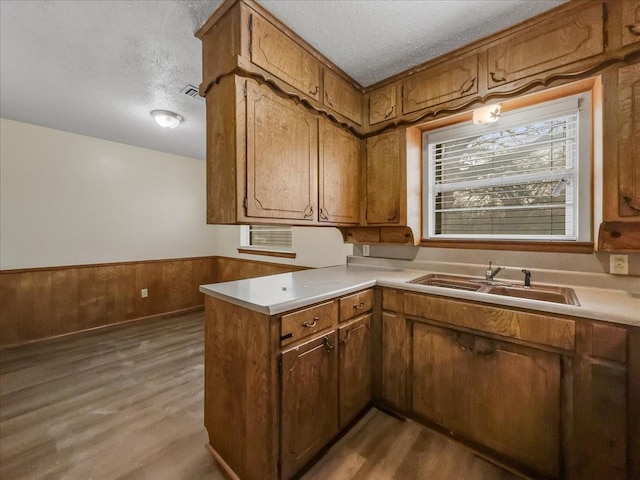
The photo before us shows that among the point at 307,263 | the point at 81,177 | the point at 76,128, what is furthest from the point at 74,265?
the point at 307,263

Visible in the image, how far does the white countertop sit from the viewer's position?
3.94 feet

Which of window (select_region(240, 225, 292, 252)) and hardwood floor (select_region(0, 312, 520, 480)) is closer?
hardwood floor (select_region(0, 312, 520, 480))

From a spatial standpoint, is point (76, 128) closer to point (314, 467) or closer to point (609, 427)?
point (314, 467)

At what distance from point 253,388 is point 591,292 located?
1.89 m

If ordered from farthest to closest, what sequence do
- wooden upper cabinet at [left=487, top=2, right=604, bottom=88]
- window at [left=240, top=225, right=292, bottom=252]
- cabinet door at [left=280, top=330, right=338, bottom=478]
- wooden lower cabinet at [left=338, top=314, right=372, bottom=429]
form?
window at [left=240, top=225, right=292, bottom=252] < wooden lower cabinet at [left=338, top=314, right=372, bottom=429] < wooden upper cabinet at [left=487, top=2, right=604, bottom=88] < cabinet door at [left=280, top=330, right=338, bottom=478]

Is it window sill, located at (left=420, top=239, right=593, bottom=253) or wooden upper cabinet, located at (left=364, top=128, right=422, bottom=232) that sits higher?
wooden upper cabinet, located at (left=364, top=128, right=422, bottom=232)

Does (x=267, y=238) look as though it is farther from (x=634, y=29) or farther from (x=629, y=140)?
(x=634, y=29)

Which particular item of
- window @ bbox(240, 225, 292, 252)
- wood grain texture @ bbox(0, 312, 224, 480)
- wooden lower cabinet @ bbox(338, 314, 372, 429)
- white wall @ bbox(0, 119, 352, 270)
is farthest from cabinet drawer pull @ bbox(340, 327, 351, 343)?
window @ bbox(240, 225, 292, 252)

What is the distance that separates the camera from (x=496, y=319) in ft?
4.68

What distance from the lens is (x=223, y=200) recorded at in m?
1.52

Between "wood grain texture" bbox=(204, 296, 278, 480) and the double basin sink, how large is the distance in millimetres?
1111

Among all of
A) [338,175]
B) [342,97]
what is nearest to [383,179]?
[338,175]

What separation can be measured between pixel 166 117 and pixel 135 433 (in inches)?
101

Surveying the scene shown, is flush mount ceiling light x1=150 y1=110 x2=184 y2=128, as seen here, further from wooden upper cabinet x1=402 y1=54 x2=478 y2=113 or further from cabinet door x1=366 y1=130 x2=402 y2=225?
wooden upper cabinet x1=402 y1=54 x2=478 y2=113
